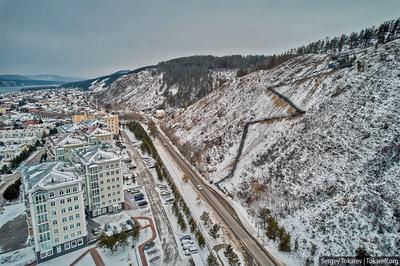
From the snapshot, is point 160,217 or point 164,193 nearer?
point 160,217

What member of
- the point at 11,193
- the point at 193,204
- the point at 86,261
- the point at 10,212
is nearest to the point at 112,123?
the point at 11,193

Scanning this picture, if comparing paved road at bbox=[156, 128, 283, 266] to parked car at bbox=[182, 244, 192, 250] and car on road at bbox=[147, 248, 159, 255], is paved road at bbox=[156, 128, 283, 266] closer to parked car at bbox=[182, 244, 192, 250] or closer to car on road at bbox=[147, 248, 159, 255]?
parked car at bbox=[182, 244, 192, 250]

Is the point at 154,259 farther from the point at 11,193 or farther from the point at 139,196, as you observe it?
the point at 11,193

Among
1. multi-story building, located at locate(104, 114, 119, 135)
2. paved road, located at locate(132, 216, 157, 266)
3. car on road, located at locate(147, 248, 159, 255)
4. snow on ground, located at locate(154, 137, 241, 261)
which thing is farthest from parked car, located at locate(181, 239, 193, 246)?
multi-story building, located at locate(104, 114, 119, 135)

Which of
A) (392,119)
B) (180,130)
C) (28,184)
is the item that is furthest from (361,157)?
(180,130)

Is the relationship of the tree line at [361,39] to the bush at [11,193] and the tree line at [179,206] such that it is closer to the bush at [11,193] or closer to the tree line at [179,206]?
the tree line at [179,206]
